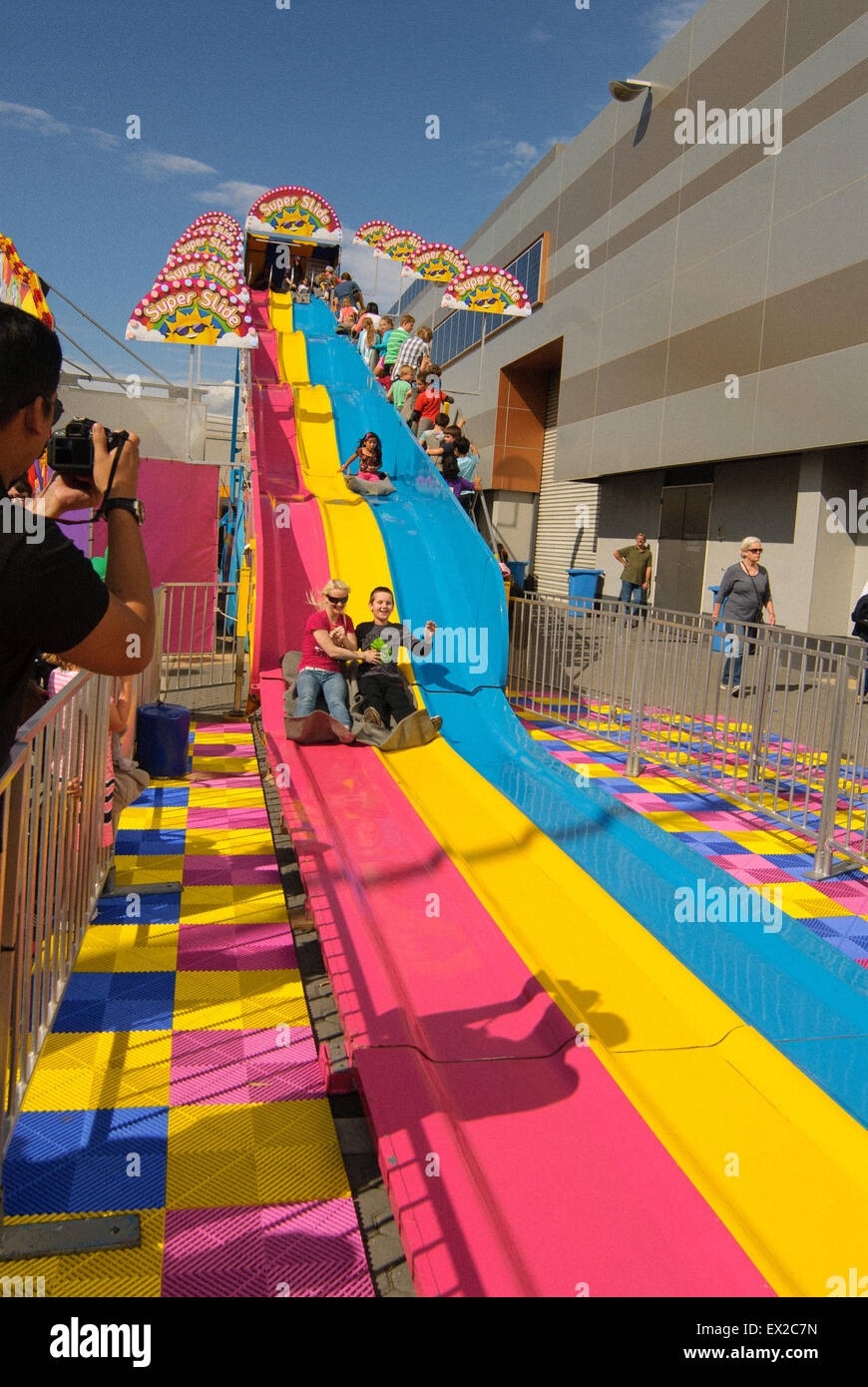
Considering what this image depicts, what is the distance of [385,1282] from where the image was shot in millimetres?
2613

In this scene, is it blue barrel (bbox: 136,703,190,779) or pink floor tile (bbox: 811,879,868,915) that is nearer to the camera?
pink floor tile (bbox: 811,879,868,915)

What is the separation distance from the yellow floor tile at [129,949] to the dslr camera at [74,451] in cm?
274

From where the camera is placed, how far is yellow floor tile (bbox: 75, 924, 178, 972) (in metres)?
4.34

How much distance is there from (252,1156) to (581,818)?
3234 mm

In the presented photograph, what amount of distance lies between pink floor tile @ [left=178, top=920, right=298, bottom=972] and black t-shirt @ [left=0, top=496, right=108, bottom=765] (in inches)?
113

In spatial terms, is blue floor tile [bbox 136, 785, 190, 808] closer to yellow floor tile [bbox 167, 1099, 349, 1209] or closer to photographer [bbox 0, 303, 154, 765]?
yellow floor tile [bbox 167, 1099, 349, 1209]

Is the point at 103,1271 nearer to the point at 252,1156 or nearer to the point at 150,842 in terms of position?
the point at 252,1156

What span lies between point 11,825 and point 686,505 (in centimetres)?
1628

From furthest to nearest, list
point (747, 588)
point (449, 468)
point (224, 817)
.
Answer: point (449, 468), point (747, 588), point (224, 817)

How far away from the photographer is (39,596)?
5.54 ft

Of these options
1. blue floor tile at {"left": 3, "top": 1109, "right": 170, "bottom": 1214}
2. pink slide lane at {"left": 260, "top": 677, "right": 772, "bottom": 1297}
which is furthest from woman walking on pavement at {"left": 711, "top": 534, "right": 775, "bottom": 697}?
blue floor tile at {"left": 3, "top": 1109, "right": 170, "bottom": 1214}

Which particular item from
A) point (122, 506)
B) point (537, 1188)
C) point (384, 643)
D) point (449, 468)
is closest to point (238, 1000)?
point (537, 1188)
